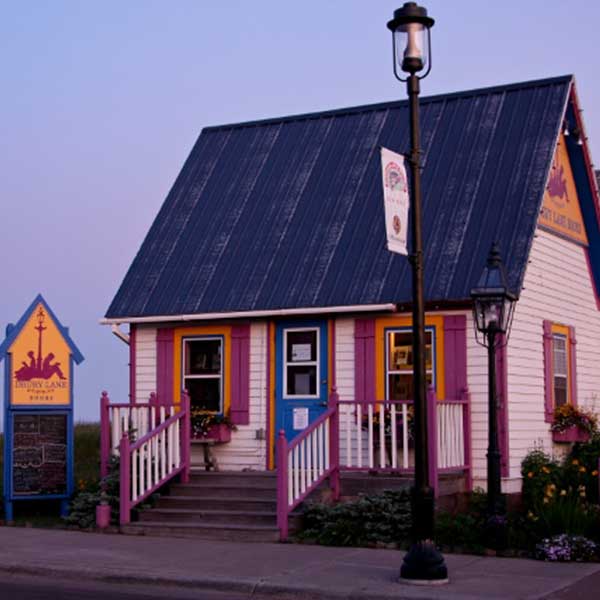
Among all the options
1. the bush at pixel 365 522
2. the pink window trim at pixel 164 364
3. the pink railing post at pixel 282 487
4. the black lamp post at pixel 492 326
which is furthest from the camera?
the pink window trim at pixel 164 364

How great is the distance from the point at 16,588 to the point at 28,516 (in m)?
5.67

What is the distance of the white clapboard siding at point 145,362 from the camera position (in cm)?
1817

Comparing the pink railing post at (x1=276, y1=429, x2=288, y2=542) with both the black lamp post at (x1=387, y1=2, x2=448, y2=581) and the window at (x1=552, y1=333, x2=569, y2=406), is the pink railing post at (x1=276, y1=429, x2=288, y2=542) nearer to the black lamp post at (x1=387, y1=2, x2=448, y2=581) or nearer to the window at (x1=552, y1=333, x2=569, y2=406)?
the black lamp post at (x1=387, y1=2, x2=448, y2=581)

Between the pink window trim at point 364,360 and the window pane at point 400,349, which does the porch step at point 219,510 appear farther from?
the window pane at point 400,349

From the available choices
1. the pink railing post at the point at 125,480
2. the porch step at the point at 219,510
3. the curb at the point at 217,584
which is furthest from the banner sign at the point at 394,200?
the pink railing post at the point at 125,480

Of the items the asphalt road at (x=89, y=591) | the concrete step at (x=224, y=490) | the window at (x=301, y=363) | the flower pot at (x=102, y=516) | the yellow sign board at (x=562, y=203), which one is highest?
the yellow sign board at (x=562, y=203)

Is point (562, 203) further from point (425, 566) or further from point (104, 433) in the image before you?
point (425, 566)

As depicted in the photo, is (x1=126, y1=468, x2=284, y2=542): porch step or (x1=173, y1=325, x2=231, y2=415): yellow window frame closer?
(x1=126, y1=468, x2=284, y2=542): porch step

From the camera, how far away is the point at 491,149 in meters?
17.9

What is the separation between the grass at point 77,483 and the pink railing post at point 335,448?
13.3ft

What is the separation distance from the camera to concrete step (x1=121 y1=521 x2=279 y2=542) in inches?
561

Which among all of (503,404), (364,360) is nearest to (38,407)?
(364,360)

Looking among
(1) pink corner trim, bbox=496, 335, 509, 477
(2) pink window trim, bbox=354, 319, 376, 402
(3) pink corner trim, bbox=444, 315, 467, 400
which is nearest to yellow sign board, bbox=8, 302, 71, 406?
(2) pink window trim, bbox=354, 319, 376, 402

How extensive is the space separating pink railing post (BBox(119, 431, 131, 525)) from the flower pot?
29cm
